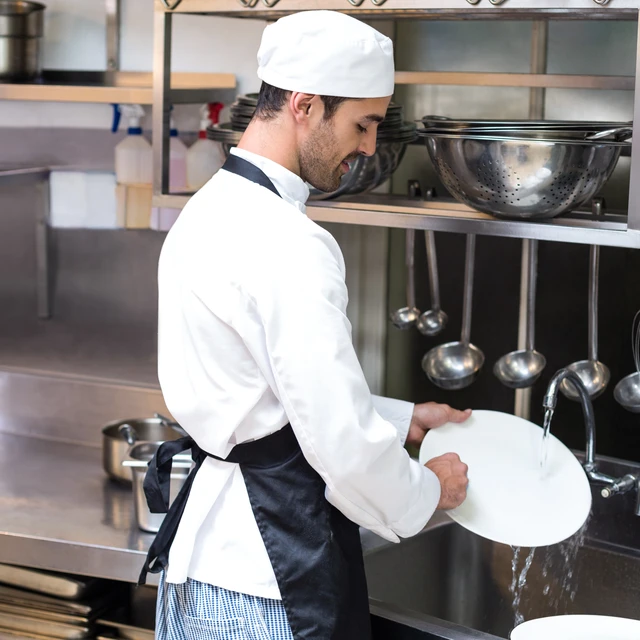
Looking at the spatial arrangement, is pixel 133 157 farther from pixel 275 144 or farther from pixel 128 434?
pixel 275 144

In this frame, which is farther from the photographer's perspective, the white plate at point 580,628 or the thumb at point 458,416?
the thumb at point 458,416

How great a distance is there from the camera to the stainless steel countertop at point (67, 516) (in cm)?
158

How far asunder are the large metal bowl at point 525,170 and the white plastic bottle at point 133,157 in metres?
1.08

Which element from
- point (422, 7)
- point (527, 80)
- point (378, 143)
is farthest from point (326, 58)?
point (527, 80)

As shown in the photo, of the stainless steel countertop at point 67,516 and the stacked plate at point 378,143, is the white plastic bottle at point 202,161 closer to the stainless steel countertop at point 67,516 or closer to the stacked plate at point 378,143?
the stacked plate at point 378,143

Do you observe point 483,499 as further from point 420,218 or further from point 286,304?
point 286,304

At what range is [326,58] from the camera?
3.74 ft

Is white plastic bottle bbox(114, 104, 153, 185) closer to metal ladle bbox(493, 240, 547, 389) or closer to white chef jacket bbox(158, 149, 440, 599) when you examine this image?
metal ladle bbox(493, 240, 547, 389)

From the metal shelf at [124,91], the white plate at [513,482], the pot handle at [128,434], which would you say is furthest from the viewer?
the metal shelf at [124,91]

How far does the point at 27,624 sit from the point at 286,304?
2.96 ft

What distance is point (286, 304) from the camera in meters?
1.08

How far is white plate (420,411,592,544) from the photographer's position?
140cm

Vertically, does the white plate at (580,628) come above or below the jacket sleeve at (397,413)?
below

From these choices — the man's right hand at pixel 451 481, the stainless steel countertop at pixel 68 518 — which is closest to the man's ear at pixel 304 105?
the man's right hand at pixel 451 481
